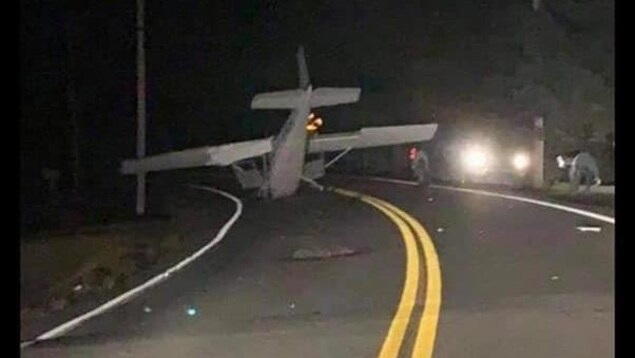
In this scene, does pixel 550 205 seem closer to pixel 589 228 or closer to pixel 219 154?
pixel 589 228

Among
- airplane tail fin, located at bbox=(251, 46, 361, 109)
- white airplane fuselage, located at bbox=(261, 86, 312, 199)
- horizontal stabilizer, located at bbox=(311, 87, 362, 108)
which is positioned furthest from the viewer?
horizontal stabilizer, located at bbox=(311, 87, 362, 108)

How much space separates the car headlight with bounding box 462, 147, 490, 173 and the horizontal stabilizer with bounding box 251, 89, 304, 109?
29.4ft

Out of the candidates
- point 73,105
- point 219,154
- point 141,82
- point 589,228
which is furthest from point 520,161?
point 589,228

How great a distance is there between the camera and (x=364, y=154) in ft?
181

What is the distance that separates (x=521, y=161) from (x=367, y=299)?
2854 cm

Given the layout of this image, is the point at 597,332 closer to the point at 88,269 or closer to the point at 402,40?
the point at 88,269

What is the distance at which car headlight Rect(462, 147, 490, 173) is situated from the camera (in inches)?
1711

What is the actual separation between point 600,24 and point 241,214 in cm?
1523

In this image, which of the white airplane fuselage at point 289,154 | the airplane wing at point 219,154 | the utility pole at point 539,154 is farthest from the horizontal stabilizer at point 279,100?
the utility pole at point 539,154

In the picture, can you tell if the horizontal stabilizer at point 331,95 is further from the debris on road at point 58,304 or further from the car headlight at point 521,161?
the debris on road at point 58,304

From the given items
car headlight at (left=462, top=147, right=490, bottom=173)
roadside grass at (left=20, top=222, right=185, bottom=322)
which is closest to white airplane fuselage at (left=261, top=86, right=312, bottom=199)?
roadside grass at (left=20, top=222, right=185, bottom=322)

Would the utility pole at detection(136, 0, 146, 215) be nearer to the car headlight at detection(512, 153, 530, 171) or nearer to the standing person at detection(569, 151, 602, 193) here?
the standing person at detection(569, 151, 602, 193)

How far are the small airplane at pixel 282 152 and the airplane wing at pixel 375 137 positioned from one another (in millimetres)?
32

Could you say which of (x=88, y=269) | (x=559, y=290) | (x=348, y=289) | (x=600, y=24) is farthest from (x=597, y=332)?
(x=600, y=24)
